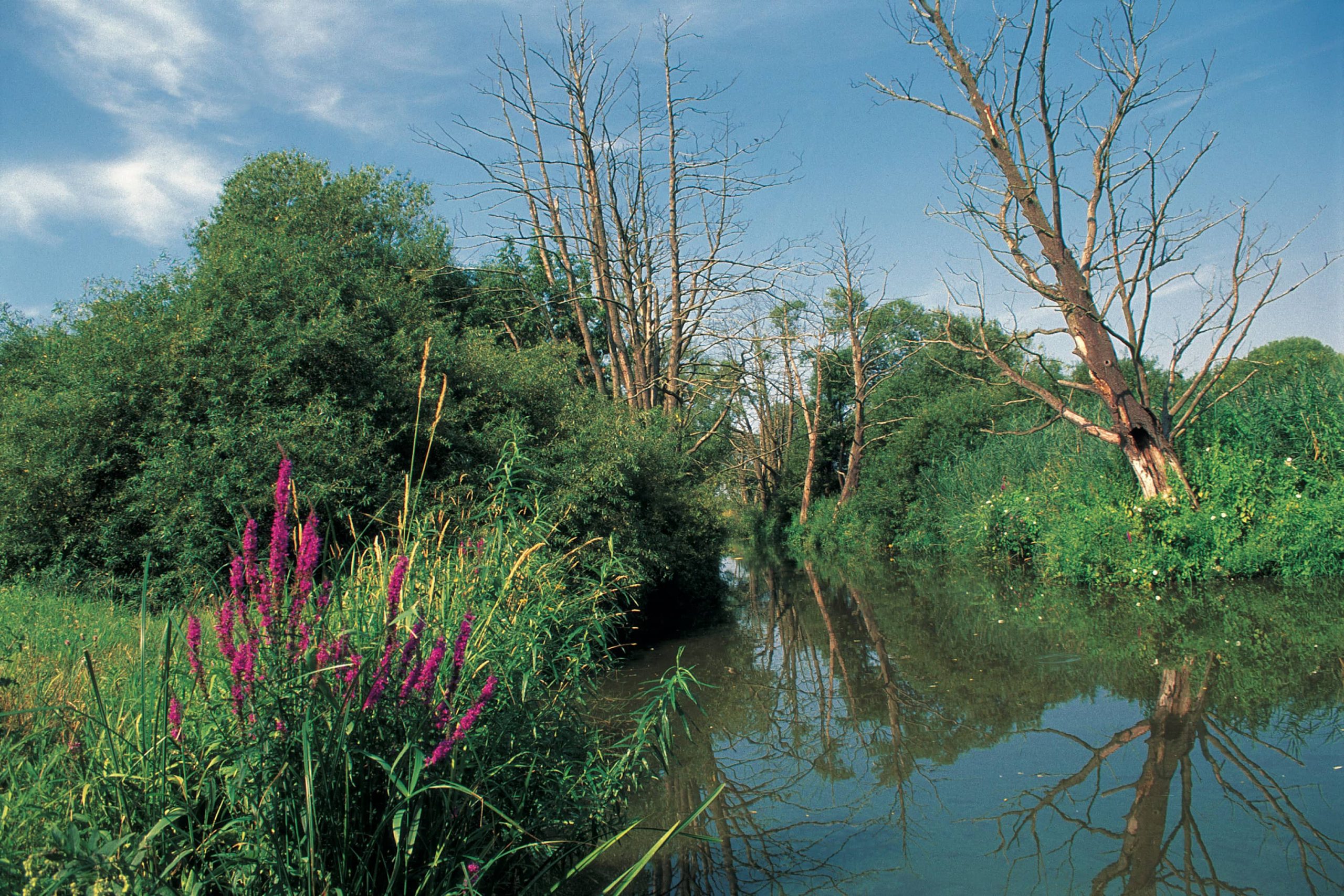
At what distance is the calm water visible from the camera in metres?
3.67

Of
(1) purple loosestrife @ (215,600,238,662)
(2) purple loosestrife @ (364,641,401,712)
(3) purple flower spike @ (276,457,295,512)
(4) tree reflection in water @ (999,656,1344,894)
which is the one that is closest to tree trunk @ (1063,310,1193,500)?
(4) tree reflection in water @ (999,656,1344,894)

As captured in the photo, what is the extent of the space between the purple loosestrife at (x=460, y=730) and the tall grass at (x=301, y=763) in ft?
0.04

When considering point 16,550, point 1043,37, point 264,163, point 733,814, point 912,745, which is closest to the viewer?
point 733,814

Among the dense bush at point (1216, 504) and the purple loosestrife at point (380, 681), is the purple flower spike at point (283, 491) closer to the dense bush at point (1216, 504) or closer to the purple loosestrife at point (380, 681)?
the purple loosestrife at point (380, 681)

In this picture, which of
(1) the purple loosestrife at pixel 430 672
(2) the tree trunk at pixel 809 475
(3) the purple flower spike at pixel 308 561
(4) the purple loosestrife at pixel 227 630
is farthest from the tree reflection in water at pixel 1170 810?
(2) the tree trunk at pixel 809 475

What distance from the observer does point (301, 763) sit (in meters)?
2.45

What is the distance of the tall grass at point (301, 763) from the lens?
231 cm

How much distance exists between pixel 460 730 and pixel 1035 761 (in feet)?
12.6

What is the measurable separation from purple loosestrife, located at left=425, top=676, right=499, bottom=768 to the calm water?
1.68 m

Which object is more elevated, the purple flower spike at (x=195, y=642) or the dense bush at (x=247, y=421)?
the dense bush at (x=247, y=421)

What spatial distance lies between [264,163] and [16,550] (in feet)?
40.3

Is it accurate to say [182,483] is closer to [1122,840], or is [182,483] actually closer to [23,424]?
[23,424]

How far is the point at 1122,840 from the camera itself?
377 centimetres

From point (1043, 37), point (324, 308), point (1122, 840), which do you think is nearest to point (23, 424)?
point (324, 308)
